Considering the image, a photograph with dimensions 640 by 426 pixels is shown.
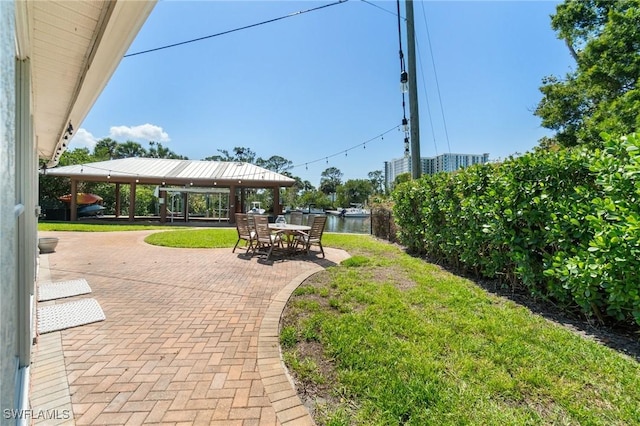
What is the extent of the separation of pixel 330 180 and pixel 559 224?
251 ft

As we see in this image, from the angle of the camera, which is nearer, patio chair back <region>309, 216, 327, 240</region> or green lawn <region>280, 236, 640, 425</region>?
green lawn <region>280, 236, 640, 425</region>

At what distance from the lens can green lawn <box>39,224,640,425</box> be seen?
229cm

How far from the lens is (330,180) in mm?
79938

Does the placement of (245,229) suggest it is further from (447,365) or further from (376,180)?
(376,180)

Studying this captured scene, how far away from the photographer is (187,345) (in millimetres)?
3283

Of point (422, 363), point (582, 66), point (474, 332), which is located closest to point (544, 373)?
point (474, 332)

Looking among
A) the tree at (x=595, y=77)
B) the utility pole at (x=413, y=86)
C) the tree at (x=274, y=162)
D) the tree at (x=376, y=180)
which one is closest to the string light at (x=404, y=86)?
the utility pole at (x=413, y=86)

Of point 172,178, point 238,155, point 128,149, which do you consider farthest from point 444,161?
point 238,155

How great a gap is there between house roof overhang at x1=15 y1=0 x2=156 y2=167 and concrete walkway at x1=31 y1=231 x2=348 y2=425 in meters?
2.74

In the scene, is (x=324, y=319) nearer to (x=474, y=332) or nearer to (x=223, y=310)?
(x=223, y=310)

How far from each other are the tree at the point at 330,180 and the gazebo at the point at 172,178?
55.7m

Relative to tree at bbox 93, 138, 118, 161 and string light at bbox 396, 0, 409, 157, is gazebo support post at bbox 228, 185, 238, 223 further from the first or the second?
tree at bbox 93, 138, 118, 161

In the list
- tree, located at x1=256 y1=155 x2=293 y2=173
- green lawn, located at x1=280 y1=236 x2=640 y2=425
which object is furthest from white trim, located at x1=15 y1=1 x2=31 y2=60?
tree, located at x1=256 y1=155 x2=293 y2=173

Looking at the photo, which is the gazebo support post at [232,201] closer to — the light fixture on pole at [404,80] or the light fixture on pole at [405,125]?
the light fixture on pole at [405,125]
